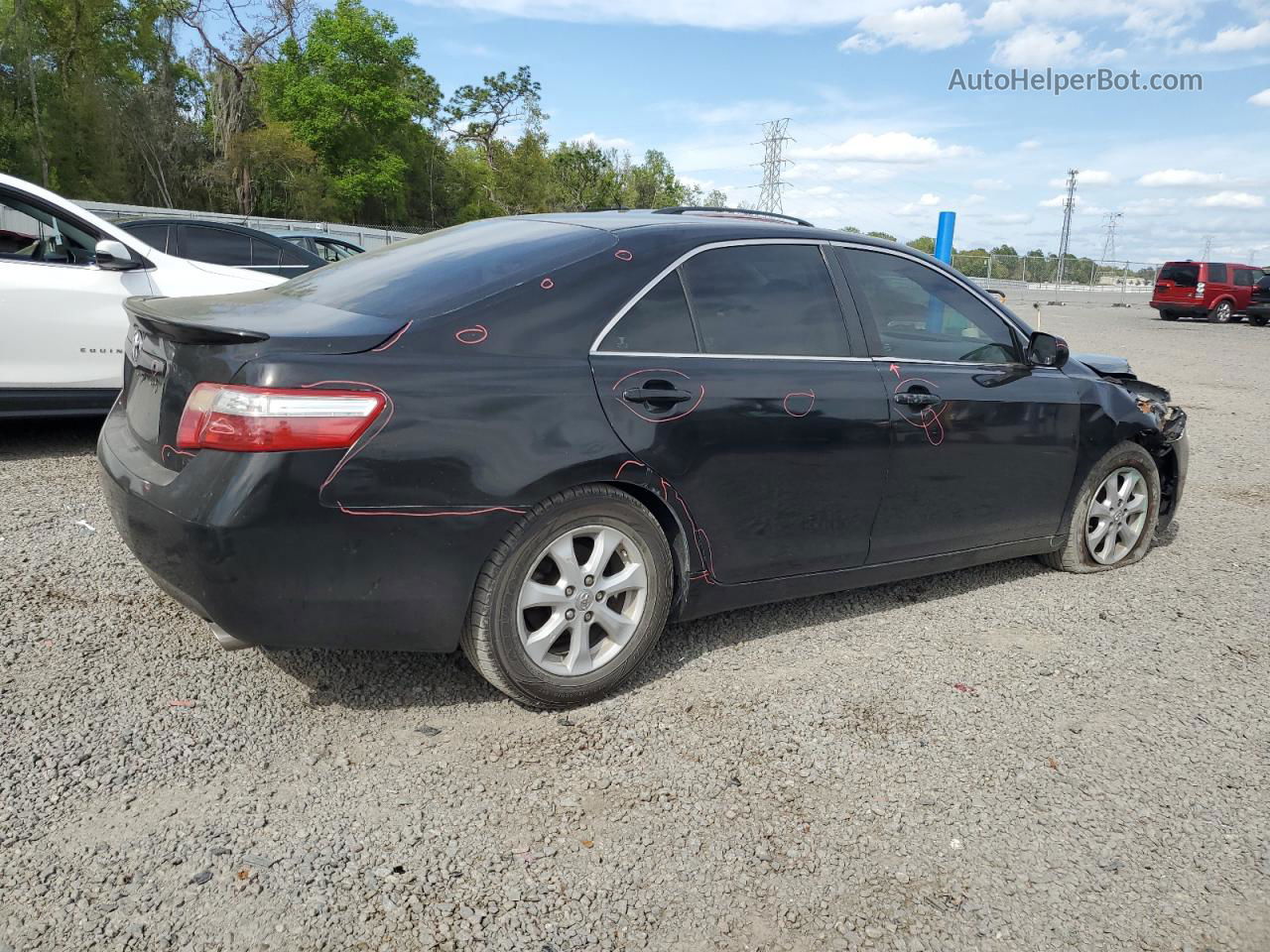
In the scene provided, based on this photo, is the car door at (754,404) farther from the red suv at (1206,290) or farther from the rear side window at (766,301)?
the red suv at (1206,290)

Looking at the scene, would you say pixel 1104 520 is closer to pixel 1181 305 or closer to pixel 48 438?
pixel 48 438

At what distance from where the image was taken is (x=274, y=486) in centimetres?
271

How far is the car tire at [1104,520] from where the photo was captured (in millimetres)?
4879

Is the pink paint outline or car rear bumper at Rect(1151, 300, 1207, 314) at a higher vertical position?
car rear bumper at Rect(1151, 300, 1207, 314)

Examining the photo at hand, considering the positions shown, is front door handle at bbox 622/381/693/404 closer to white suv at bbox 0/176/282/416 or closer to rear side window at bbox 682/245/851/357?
rear side window at bbox 682/245/851/357

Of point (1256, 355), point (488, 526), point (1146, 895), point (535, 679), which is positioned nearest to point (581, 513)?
point (488, 526)

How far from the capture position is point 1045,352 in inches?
178

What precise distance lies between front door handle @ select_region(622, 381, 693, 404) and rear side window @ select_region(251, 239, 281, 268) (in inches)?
283

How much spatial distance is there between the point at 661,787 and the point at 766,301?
1.78m

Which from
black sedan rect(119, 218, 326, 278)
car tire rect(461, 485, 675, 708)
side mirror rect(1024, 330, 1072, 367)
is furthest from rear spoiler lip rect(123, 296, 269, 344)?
black sedan rect(119, 218, 326, 278)

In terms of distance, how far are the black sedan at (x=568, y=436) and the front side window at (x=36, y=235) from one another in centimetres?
332

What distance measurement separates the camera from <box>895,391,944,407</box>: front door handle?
3.95 metres

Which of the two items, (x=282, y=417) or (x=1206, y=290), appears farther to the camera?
(x=1206, y=290)

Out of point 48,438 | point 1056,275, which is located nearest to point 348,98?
point 1056,275
